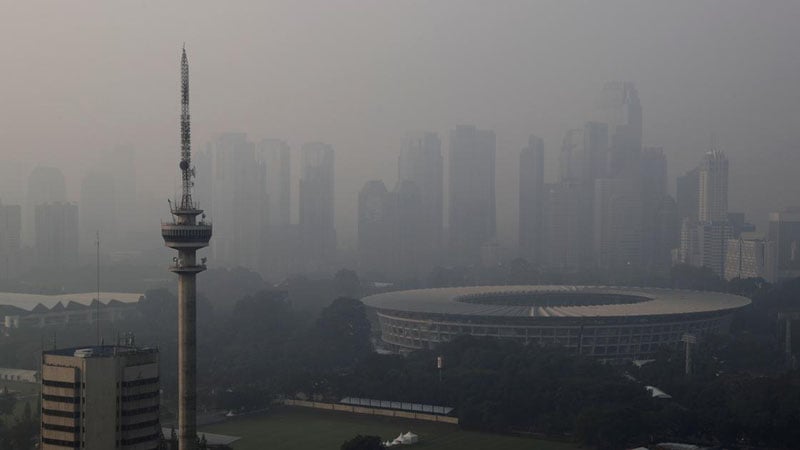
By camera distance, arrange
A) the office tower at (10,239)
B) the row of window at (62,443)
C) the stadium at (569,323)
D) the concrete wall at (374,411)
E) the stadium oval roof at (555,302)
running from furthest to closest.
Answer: the office tower at (10,239), the stadium oval roof at (555,302), the stadium at (569,323), the concrete wall at (374,411), the row of window at (62,443)

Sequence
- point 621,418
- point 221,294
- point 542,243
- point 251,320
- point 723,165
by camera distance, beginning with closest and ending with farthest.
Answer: point 621,418, point 251,320, point 221,294, point 723,165, point 542,243

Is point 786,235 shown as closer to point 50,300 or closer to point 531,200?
point 531,200

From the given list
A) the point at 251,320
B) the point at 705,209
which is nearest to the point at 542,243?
the point at 705,209

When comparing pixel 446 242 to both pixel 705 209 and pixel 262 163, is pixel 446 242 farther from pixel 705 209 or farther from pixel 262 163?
pixel 705 209

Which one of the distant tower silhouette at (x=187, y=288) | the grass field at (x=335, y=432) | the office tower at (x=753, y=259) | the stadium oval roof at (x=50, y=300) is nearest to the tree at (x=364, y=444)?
the grass field at (x=335, y=432)

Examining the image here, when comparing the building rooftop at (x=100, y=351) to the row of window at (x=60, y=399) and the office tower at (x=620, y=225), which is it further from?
the office tower at (x=620, y=225)

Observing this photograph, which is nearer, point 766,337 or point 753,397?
point 753,397

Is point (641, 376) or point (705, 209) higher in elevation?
point (705, 209)

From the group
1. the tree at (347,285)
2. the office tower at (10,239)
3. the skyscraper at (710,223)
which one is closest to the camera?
the tree at (347,285)
